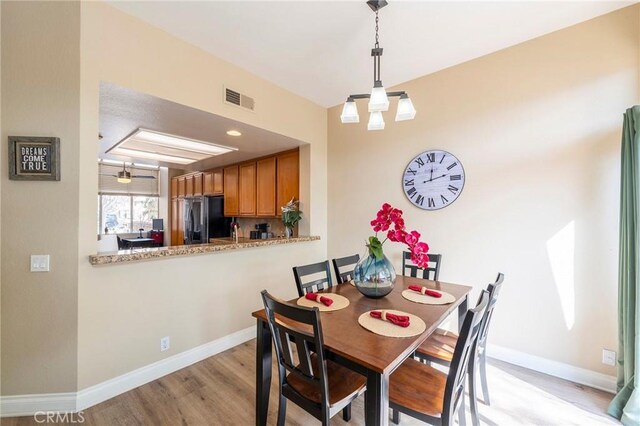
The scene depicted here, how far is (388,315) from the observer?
1.49m

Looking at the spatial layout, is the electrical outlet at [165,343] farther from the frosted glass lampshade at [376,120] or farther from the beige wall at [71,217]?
the frosted glass lampshade at [376,120]

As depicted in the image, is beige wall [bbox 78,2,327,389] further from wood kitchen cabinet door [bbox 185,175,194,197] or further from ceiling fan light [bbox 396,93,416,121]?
wood kitchen cabinet door [bbox 185,175,194,197]

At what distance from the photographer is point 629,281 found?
5.80ft

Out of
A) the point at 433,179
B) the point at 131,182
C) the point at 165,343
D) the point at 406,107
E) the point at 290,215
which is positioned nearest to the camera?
the point at 406,107

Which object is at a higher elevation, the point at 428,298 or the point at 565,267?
the point at 565,267

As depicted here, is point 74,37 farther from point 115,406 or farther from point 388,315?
point 388,315

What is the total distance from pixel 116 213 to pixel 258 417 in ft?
25.0

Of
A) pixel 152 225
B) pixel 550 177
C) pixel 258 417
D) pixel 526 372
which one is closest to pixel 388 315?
pixel 258 417

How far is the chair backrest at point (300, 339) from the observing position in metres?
1.16

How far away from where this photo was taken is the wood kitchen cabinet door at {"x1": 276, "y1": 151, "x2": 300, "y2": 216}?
3828mm

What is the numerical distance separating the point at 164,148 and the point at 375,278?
12.0 ft

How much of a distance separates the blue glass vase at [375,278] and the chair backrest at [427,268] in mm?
1003

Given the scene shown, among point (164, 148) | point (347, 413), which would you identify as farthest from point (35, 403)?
point (164, 148)

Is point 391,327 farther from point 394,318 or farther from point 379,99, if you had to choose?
point 379,99
